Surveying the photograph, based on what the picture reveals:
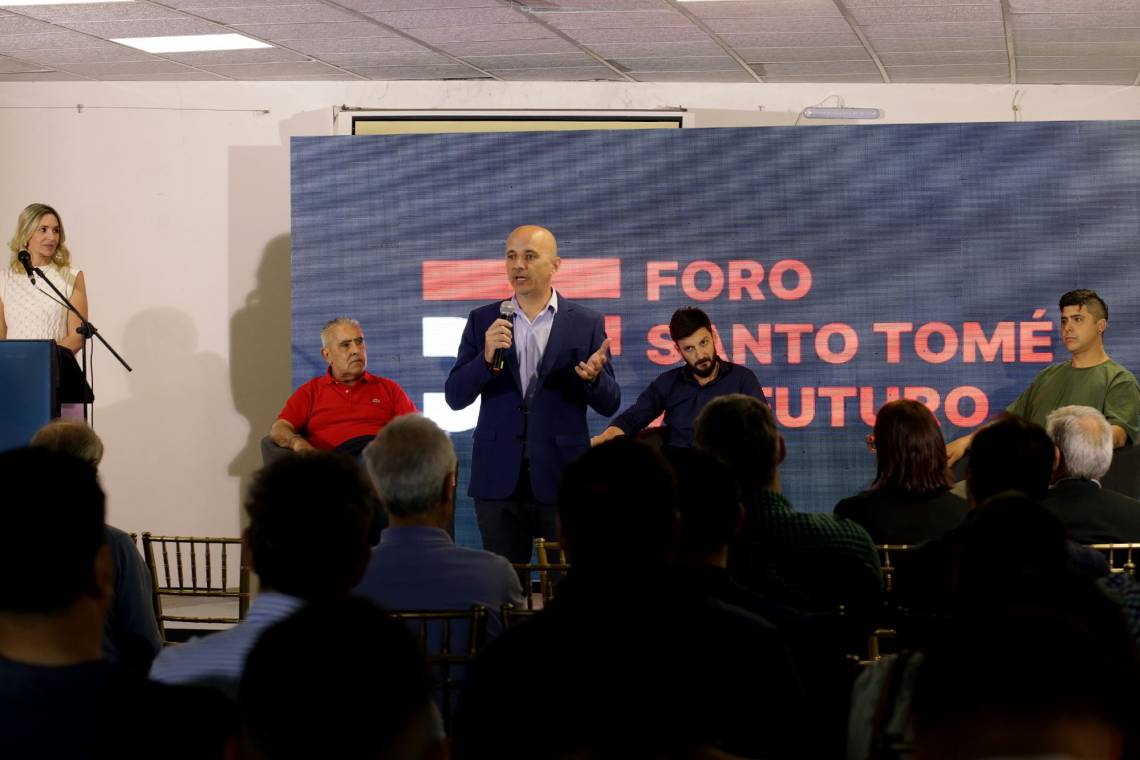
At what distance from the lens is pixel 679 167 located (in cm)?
711

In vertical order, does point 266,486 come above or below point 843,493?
above

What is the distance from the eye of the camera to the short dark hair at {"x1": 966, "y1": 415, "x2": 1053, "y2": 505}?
9.93 feet

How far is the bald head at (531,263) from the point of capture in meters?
5.43

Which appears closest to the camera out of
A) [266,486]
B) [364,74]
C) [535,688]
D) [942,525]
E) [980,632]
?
[980,632]

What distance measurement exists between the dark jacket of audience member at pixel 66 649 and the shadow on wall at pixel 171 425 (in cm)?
703

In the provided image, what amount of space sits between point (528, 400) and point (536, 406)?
44 mm

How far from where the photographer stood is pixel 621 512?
5.85 ft

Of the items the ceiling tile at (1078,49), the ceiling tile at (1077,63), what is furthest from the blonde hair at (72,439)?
the ceiling tile at (1077,63)

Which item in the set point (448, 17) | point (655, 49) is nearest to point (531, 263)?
point (448, 17)

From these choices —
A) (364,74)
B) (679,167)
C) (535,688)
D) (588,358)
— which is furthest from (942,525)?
(364,74)

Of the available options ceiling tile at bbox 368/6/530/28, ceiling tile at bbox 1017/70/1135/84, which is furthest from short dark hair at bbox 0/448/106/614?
ceiling tile at bbox 1017/70/1135/84

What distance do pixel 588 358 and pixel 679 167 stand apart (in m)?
2.01

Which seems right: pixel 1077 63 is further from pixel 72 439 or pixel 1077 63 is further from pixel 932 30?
pixel 72 439

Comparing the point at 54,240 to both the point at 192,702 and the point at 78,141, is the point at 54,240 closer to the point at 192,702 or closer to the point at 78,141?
the point at 78,141
